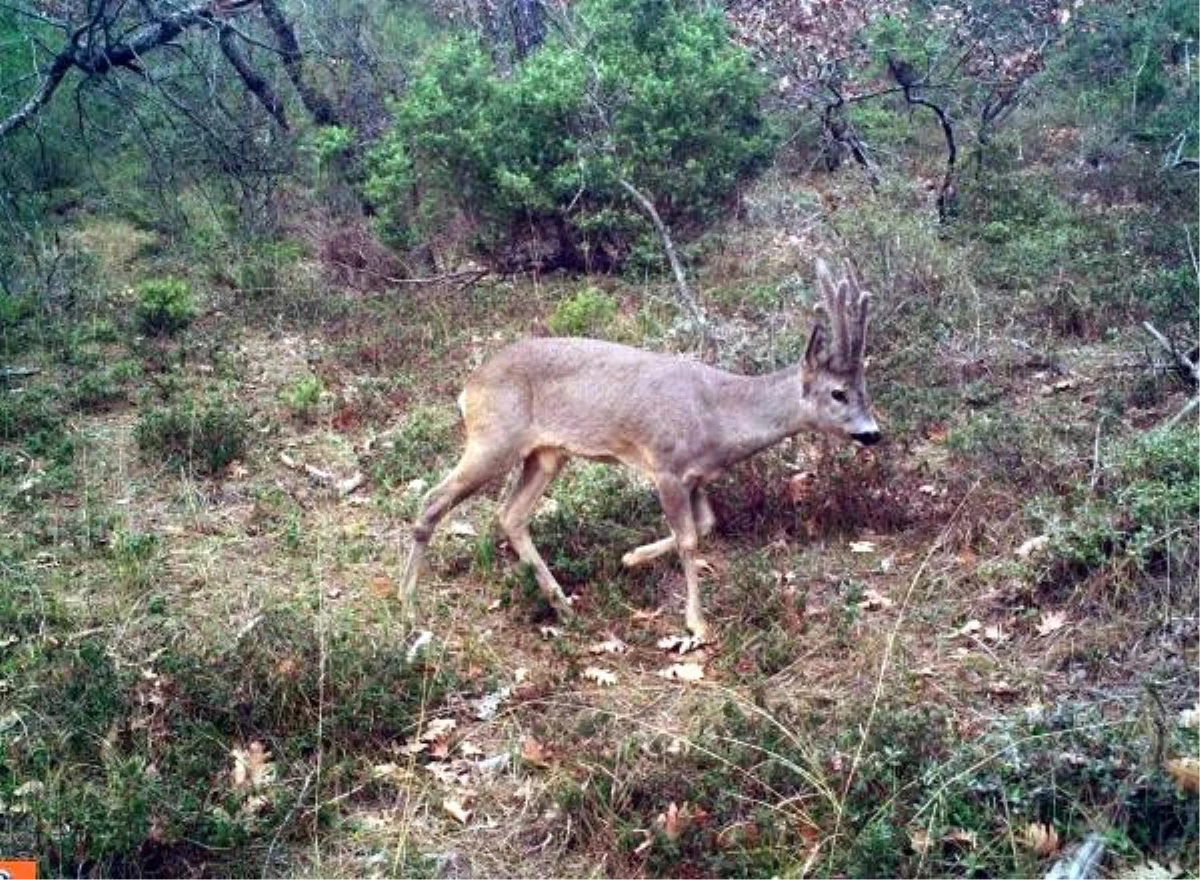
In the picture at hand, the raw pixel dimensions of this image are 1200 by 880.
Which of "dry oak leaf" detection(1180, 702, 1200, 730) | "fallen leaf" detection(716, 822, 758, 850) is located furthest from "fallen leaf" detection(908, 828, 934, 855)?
"dry oak leaf" detection(1180, 702, 1200, 730)

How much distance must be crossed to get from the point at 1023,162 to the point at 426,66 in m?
7.07

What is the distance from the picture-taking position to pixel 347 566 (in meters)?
8.06

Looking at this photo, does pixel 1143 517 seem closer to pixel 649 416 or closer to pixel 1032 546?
pixel 1032 546

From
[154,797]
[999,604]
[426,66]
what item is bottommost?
[999,604]

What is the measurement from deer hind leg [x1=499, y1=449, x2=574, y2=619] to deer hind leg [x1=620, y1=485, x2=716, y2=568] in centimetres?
49

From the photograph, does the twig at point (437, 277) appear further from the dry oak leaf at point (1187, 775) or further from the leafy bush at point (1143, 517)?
the dry oak leaf at point (1187, 775)

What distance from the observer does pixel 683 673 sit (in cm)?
673

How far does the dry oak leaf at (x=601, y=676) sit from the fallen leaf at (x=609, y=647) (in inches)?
9.0

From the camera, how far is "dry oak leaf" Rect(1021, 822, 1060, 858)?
4.70m

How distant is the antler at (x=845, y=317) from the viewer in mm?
7188

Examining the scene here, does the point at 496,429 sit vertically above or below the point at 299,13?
below

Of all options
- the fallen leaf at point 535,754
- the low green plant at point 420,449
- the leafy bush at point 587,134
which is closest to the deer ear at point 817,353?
the fallen leaf at point 535,754

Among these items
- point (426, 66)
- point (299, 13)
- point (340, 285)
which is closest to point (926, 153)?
point (426, 66)

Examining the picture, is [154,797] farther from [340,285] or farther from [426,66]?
[426,66]
